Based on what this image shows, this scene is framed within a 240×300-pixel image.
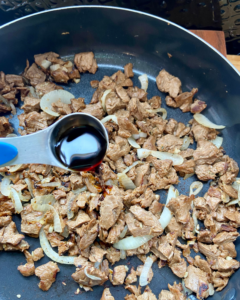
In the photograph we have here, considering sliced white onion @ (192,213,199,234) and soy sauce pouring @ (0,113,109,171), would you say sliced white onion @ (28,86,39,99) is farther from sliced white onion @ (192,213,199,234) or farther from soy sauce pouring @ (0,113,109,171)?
sliced white onion @ (192,213,199,234)

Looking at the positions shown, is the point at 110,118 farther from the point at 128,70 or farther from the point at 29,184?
the point at 29,184

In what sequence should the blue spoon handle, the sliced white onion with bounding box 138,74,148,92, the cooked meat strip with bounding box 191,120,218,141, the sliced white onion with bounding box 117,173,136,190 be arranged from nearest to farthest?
the blue spoon handle, the sliced white onion with bounding box 117,173,136,190, the cooked meat strip with bounding box 191,120,218,141, the sliced white onion with bounding box 138,74,148,92

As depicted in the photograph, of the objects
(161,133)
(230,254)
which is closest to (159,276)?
(230,254)

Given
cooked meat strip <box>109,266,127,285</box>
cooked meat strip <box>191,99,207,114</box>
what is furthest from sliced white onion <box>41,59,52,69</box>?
cooked meat strip <box>109,266,127,285</box>

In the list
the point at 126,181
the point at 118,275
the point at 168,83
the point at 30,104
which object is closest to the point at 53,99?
the point at 30,104

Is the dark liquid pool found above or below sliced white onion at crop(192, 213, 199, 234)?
above

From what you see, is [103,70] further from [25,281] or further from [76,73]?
[25,281]

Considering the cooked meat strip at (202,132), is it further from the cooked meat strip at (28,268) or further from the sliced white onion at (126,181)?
the cooked meat strip at (28,268)

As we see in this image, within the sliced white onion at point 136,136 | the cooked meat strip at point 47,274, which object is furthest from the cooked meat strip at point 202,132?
the cooked meat strip at point 47,274
